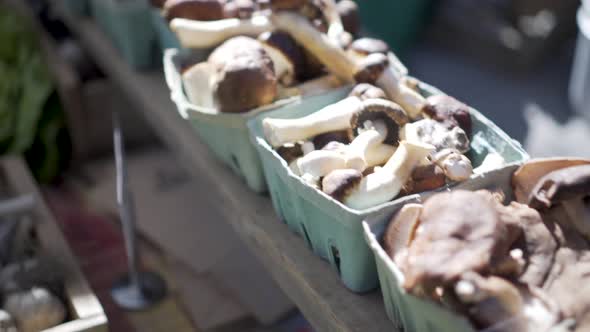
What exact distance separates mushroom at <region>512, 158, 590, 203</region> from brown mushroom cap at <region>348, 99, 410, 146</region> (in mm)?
147

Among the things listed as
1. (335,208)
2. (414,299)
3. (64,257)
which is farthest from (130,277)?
(414,299)

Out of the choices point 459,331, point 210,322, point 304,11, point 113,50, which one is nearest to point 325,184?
point 459,331

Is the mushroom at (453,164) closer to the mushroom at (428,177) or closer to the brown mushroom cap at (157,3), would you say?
the mushroom at (428,177)

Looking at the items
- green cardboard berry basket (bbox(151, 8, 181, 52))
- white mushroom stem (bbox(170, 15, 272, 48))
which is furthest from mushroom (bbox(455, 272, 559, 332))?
green cardboard berry basket (bbox(151, 8, 181, 52))

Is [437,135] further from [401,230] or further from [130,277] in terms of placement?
[130,277]

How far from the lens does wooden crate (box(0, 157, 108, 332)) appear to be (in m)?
0.89

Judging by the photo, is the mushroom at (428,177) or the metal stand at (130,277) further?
the metal stand at (130,277)

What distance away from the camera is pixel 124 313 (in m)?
1.16

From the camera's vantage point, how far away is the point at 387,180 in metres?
0.71

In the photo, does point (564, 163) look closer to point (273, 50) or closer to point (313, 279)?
point (313, 279)

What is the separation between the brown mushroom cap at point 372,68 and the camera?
2.88 feet

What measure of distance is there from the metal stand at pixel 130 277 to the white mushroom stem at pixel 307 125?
35 cm

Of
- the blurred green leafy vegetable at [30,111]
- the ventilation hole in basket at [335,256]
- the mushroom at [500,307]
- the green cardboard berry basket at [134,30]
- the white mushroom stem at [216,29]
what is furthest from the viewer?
the blurred green leafy vegetable at [30,111]

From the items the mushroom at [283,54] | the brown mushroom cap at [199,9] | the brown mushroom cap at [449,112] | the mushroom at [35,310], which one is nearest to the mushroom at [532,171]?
the brown mushroom cap at [449,112]
